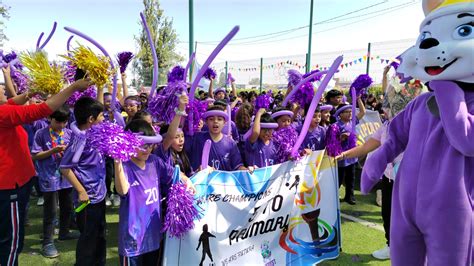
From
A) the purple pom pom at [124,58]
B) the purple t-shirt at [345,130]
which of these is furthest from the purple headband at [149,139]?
the purple t-shirt at [345,130]

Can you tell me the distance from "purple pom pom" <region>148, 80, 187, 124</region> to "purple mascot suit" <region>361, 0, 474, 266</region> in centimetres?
188

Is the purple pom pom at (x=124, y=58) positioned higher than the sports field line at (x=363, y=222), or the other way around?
the purple pom pom at (x=124, y=58)

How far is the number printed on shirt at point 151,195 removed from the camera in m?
2.67

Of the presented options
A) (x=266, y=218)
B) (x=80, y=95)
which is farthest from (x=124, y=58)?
(x=266, y=218)

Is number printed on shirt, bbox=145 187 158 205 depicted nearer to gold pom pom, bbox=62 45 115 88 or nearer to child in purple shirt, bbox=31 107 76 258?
gold pom pom, bbox=62 45 115 88

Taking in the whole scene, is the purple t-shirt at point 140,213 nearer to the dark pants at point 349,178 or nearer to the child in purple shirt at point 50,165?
the child in purple shirt at point 50,165

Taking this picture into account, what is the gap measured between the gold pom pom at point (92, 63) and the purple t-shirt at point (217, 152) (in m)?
1.39

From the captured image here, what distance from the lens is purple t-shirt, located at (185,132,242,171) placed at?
3.62 m

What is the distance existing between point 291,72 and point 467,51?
10.1 feet

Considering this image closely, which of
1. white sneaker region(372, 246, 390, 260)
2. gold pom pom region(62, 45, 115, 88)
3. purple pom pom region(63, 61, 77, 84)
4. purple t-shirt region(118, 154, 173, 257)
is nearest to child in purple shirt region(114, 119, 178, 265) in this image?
purple t-shirt region(118, 154, 173, 257)

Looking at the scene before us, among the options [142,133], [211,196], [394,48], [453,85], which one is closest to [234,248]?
[211,196]

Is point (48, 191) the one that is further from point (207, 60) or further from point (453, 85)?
point (453, 85)

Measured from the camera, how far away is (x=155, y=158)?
2838 mm

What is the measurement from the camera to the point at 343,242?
4328 mm
